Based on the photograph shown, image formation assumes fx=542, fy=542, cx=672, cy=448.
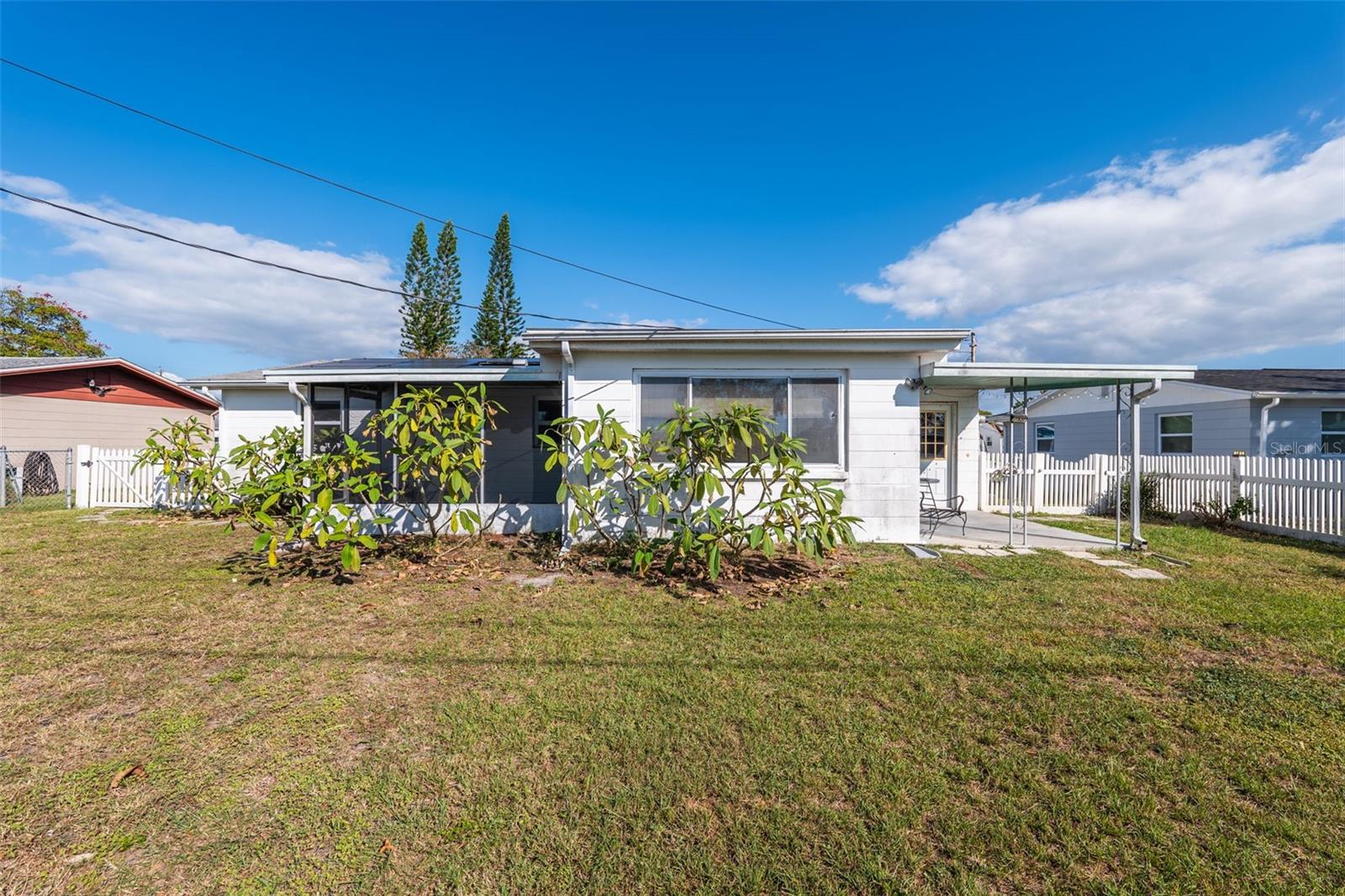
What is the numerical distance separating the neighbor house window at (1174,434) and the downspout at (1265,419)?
3.86 feet

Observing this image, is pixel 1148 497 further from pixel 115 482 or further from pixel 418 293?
pixel 418 293

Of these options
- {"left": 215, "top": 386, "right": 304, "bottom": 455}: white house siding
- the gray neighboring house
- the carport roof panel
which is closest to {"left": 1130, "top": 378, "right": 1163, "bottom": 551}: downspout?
the carport roof panel

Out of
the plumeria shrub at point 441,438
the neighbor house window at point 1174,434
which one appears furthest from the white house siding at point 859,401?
the neighbor house window at point 1174,434

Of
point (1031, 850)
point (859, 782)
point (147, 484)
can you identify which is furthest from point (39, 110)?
point (1031, 850)

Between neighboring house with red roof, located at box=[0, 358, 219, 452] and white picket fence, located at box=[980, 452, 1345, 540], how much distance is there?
1875cm

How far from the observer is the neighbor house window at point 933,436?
32.1 feet

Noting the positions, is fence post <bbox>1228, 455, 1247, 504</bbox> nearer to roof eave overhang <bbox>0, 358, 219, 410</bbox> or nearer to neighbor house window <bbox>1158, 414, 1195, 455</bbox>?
neighbor house window <bbox>1158, 414, 1195, 455</bbox>

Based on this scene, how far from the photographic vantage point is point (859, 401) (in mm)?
6762

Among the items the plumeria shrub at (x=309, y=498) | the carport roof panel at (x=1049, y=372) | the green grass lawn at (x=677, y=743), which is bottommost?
the green grass lawn at (x=677, y=743)

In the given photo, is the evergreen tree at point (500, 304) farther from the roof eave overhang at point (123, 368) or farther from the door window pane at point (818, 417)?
the door window pane at point (818, 417)

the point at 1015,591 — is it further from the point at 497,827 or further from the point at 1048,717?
the point at 497,827

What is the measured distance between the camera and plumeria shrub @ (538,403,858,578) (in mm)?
5367

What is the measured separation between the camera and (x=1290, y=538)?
7.72m

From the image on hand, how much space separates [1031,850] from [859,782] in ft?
1.98
